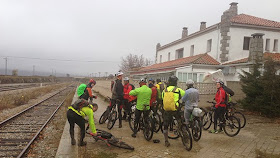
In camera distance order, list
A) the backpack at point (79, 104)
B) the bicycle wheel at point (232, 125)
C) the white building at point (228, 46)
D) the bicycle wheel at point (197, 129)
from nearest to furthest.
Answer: the backpack at point (79, 104), the bicycle wheel at point (197, 129), the bicycle wheel at point (232, 125), the white building at point (228, 46)

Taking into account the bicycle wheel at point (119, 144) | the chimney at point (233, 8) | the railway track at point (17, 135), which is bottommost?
the railway track at point (17, 135)

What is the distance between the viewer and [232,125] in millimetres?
7098

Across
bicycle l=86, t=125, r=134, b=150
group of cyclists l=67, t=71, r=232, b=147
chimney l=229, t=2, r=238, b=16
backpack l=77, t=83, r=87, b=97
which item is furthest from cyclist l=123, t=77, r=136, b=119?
chimney l=229, t=2, r=238, b=16

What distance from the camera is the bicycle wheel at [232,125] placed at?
700cm

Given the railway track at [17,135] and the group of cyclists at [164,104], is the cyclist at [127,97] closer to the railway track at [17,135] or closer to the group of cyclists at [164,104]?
the group of cyclists at [164,104]

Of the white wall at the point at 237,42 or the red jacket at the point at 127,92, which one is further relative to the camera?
the white wall at the point at 237,42

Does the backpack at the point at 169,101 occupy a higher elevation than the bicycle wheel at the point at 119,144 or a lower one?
higher

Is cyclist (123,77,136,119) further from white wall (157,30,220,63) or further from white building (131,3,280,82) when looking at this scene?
white wall (157,30,220,63)

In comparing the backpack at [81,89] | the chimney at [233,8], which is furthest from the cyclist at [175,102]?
the chimney at [233,8]

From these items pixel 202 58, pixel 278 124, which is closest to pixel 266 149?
pixel 278 124

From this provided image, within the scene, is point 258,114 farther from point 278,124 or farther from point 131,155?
point 131,155

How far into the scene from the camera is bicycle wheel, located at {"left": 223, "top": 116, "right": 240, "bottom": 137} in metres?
7.00

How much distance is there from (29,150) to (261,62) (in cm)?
1187

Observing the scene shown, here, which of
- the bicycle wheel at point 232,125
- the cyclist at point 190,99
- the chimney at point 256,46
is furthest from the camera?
the chimney at point 256,46
